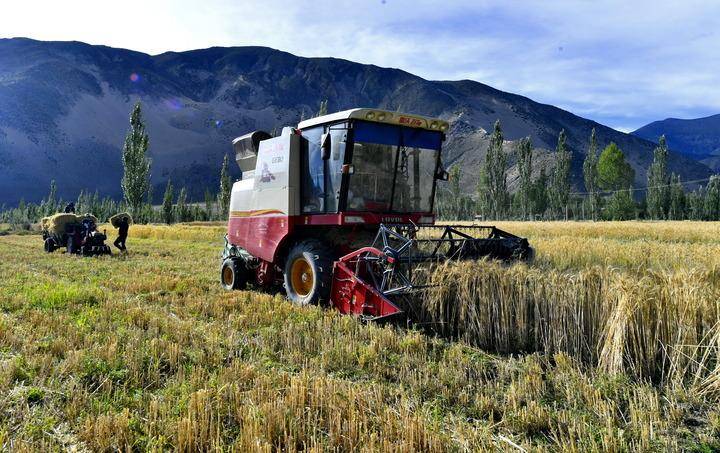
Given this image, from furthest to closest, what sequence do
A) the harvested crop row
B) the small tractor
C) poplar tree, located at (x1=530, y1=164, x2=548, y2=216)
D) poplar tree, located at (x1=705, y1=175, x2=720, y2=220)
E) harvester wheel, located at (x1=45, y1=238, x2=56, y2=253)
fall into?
poplar tree, located at (x1=530, y1=164, x2=548, y2=216), poplar tree, located at (x1=705, y1=175, x2=720, y2=220), harvester wheel, located at (x1=45, y1=238, x2=56, y2=253), the small tractor, the harvested crop row

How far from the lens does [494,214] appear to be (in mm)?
62531

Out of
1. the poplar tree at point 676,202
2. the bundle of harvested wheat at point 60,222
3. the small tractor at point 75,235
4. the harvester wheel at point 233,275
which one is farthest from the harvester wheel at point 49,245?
the poplar tree at point 676,202

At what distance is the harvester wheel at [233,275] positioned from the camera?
28.8ft

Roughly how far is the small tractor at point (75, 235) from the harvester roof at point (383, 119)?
1208 centimetres

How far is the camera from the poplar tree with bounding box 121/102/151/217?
151 feet

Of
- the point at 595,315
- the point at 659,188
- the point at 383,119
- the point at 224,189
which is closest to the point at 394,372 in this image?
the point at 595,315

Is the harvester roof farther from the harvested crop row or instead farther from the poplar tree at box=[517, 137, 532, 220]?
the poplar tree at box=[517, 137, 532, 220]

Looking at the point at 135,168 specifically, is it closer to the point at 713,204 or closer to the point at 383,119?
the point at 383,119

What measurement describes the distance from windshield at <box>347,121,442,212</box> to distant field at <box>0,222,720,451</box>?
205 cm

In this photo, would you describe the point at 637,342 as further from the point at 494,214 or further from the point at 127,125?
the point at 127,125

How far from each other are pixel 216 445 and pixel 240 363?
1.39 m

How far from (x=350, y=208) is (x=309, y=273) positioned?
3.87ft

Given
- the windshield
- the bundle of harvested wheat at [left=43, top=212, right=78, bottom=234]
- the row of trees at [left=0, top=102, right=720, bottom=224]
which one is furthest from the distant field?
the row of trees at [left=0, top=102, right=720, bottom=224]

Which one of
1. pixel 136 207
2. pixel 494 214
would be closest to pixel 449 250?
pixel 136 207
